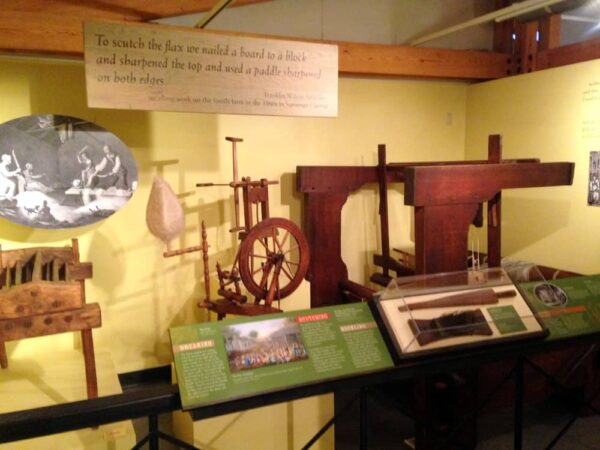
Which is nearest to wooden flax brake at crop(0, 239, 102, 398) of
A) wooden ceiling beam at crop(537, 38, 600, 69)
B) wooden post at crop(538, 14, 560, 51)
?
wooden ceiling beam at crop(537, 38, 600, 69)

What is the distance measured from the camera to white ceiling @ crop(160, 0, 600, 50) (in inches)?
145

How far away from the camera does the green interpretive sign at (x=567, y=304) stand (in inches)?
59.7

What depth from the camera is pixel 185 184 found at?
3562 mm

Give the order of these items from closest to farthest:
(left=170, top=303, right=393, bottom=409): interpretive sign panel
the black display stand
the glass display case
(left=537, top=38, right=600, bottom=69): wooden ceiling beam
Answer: the black display stand, (left=170, top=303, right=393, bottom=409): interpretive sign panel, the glass display case, (left=537, top=38, right=600, bottom=69): wooden ceiling beam

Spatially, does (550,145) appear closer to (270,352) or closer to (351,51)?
(351,51)

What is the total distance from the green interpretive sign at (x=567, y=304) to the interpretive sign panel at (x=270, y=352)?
57cm

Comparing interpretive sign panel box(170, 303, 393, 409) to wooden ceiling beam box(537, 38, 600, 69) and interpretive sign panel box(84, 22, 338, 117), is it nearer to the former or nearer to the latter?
interpretive sign panel box(84, 22, 338, 117)

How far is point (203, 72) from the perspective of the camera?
2.09m

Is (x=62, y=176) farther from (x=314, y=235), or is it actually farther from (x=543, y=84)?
(x=543, y=84)

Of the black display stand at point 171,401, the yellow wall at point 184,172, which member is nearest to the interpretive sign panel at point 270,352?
the black display stand at point 171,401

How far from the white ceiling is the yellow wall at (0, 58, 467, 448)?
1.29ft

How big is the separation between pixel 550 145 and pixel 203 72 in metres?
2.85

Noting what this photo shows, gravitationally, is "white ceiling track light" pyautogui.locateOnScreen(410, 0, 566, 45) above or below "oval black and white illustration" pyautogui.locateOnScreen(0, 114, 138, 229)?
above

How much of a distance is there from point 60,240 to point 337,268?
6.33ft
